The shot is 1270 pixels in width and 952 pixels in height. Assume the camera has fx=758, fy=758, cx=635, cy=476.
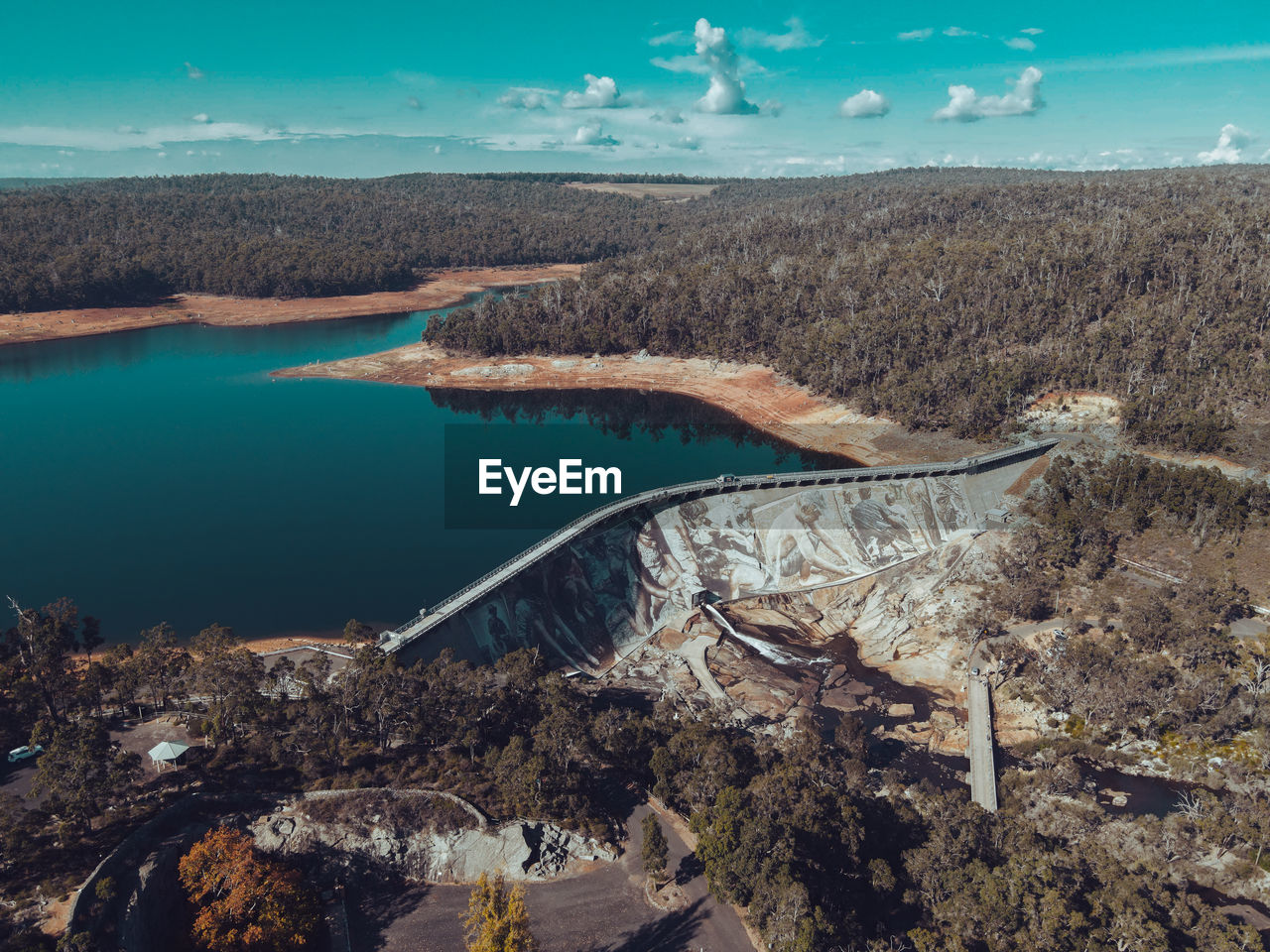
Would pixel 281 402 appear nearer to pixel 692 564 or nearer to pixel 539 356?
pixel 539 356

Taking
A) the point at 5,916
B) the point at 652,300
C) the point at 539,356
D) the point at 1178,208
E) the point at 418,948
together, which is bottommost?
the point at 418,948

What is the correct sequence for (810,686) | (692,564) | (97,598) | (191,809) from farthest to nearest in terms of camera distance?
(692,564) < (97,598) < (810,686) < (191,809)

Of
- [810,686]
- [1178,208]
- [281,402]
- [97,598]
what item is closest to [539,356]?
[281,402]

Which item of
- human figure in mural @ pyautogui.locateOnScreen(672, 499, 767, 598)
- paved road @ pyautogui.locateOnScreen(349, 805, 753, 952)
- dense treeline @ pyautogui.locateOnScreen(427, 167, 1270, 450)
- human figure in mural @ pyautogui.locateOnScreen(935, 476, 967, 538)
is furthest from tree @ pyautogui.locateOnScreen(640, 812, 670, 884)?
dense treeline @ pyautogui.locateOnScreen(427, 167, 1270, 450)

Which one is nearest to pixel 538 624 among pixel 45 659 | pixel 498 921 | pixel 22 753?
pixel 498 921

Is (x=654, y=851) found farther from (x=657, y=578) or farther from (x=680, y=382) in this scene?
(x=680, y=382)

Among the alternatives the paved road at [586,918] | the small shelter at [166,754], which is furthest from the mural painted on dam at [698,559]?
the paved road at [586,918]

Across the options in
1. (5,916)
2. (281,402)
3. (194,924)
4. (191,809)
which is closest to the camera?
(5,916)
